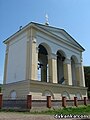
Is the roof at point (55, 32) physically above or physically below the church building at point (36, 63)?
above

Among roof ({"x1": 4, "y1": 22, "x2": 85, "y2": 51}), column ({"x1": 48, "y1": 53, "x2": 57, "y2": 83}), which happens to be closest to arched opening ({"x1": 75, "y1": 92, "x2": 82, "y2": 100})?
column ({"x1": 48, "y1": 53, "x2": 57, "y2": 83})

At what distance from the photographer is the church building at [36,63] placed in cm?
2046

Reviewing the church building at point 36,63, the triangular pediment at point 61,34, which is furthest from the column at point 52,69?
the triangular pediment at point 61,34

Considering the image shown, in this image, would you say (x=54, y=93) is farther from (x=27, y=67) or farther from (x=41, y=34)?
(x=41, y=34)

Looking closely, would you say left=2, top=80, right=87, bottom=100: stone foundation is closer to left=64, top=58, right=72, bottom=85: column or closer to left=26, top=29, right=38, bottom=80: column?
left=26, top=29, right=38, bottom=80: column

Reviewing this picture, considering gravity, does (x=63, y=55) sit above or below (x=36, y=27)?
below

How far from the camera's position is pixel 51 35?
24.4 meters

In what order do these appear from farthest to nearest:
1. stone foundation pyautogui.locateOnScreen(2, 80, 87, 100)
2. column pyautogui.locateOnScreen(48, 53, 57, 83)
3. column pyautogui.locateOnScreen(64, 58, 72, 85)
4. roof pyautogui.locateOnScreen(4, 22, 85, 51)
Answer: column pyautogui.locateOnScreen(64, 58, 72, 85), column pyautogui.locateOnScreen(48, 53, 57, 83), roof pyautogui.locateOnScreen(4, 22, 85, 51), stone foundation pyautogui.locateOnScreen(2, 80, 87, 100)

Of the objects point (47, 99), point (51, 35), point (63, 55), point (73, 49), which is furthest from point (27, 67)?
point (73, 49)

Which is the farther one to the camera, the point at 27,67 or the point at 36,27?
the point at 36,27

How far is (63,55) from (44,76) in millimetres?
5066

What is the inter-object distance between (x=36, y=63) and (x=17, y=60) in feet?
10.6

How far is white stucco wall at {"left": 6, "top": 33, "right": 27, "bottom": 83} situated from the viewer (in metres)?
21.8

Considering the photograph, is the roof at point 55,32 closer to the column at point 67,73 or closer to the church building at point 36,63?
the church building at point 36,63
